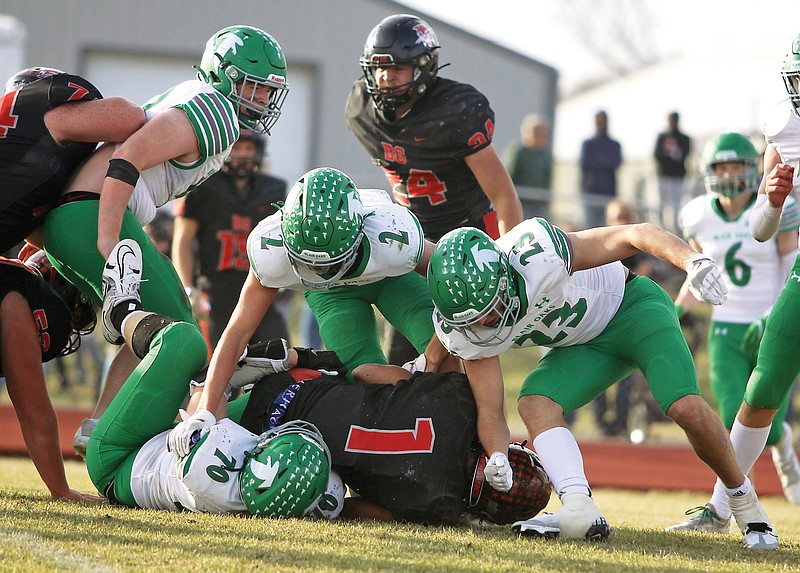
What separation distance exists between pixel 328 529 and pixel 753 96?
751 inches

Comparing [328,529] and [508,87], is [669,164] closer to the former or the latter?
[508,87]

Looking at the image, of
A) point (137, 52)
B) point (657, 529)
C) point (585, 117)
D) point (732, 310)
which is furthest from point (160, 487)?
point (585, 117)

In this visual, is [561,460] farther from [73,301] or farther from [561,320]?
[73,301]

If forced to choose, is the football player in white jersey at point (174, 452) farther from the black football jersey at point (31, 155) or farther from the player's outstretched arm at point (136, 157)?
the black football jersey at point (31, 155)

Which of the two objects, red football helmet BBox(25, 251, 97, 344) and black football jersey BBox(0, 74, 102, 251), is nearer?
black football jersey BBox(0, 74, 102, 251)

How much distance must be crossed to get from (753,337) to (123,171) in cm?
327

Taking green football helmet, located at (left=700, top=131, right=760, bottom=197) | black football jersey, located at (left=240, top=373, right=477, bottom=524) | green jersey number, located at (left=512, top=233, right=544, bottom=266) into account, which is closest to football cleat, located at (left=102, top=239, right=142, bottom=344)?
black football jersey, located at (left=240, top=373, right=477, bottom=524)

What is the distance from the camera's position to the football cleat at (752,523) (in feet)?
12.4

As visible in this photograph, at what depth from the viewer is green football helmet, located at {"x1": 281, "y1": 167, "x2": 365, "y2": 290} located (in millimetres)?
3873

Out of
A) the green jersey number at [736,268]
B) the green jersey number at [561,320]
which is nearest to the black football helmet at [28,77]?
the green jersey number at [561,320]

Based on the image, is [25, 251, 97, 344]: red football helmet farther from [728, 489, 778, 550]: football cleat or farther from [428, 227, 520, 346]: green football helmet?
[728, 489, 778, 550]: football cleat

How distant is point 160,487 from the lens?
3.98 metres

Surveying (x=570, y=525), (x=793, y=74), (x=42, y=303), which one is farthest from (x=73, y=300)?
(x=793, y=74)

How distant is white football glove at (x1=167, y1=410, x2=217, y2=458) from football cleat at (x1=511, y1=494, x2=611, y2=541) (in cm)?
112
